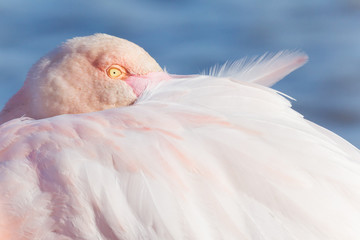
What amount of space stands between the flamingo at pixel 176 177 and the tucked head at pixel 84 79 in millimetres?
479

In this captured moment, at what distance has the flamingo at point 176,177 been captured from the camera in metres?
1.32

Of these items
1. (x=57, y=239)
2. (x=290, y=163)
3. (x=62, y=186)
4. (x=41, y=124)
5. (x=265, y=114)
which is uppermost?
(x=265, y=114)

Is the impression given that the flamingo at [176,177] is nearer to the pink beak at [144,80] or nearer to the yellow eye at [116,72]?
the pink beak at [144,80]

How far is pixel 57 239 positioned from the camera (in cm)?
136

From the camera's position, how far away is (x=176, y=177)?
1.37 meters

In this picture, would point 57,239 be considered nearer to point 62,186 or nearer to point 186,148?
point 62,186

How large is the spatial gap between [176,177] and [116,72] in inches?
34.1

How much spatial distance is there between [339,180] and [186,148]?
0.37m

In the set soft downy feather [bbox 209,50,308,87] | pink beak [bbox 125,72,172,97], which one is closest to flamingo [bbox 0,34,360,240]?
pink beak [bbox 125,72,172,97]

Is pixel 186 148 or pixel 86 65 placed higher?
pixel 86 65

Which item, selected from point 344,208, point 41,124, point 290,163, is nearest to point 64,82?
point 41,124

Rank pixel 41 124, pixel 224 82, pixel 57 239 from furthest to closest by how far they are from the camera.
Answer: pixel 224 82 → pixel 41 124 → pixel 57 239

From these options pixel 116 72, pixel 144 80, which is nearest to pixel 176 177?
pixel 144 80

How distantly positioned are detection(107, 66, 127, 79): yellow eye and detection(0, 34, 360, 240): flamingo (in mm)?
532
